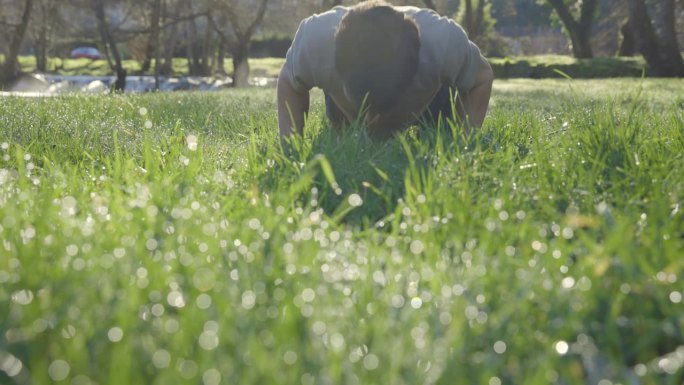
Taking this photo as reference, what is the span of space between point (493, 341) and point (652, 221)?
0.72m

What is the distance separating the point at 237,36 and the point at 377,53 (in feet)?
74.6

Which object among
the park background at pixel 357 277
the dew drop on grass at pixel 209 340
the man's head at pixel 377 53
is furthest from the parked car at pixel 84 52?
the dew drop on grass at pixel 209 340

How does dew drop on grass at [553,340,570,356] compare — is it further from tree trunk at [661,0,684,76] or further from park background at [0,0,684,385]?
tree trunk at [661,0,684,76]

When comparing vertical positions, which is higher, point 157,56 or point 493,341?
point 493,341

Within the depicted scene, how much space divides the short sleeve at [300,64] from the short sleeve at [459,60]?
26.2 inches

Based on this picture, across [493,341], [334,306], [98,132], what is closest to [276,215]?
[334,306]

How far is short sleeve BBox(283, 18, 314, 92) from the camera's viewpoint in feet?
12.8

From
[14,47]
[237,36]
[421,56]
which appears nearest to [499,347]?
[421,56]

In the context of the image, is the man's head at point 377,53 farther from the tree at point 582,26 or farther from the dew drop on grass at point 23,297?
the tree at point 582,26

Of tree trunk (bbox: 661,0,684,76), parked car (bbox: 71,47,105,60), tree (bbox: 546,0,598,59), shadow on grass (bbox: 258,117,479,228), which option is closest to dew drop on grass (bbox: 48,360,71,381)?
shadow on grass (bbox: 258,117,479,228)

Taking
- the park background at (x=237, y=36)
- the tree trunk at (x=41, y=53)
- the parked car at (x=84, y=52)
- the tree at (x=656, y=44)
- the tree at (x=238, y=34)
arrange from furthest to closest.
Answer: the parked car at (x=84, y=52)
the tree trunk at (x=41, y=53)
the tree at (x=238, y=34)
the park background at (x=237, y=36)
the tree at (x=656, y=44)

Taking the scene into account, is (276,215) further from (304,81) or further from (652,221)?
(304,81)

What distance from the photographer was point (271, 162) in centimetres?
309

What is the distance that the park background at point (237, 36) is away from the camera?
78.2 ft
